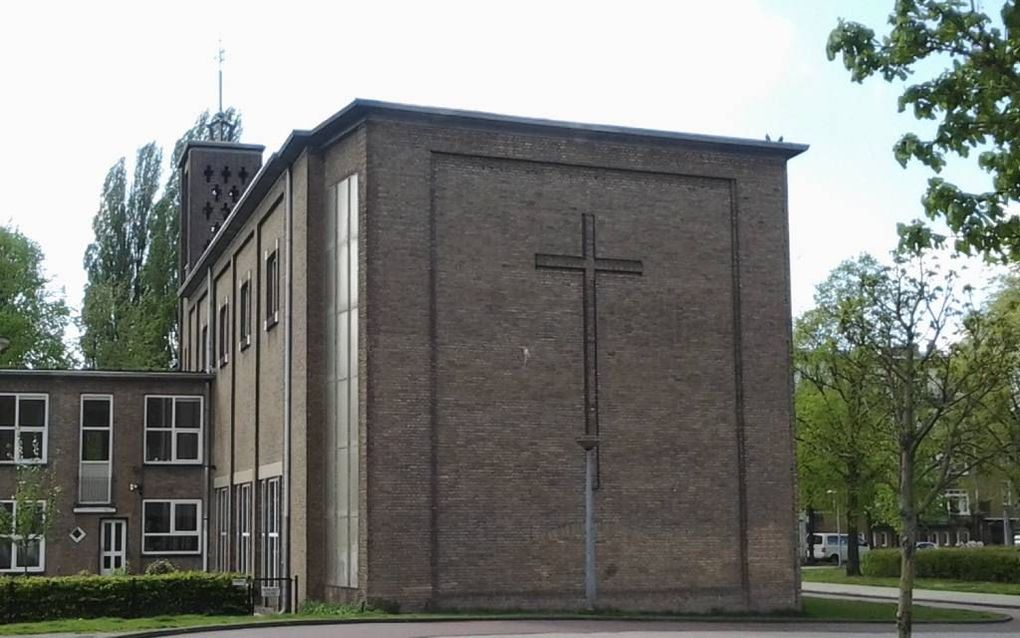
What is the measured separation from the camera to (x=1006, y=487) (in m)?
51.0

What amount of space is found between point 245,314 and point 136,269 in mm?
30020

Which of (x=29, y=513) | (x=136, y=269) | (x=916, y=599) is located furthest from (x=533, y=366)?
(x=136, y=269)

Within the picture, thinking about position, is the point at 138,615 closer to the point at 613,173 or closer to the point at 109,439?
the point at 613,173

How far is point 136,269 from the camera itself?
65375 mm

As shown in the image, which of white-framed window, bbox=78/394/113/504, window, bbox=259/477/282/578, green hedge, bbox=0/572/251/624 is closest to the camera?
green hedge, bbox=0/572/251/624

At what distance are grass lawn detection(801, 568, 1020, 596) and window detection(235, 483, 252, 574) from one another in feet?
67.1

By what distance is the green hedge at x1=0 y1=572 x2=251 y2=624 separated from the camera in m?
25.5

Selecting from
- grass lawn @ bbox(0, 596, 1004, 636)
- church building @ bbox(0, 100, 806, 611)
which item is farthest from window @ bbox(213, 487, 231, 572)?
grass lawn @ bbox(0, 596, 1004, 636)

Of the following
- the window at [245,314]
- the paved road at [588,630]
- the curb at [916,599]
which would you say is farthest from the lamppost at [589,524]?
the window at [245,314]

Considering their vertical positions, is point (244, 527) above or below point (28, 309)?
below

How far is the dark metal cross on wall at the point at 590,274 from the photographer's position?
89.2 ft

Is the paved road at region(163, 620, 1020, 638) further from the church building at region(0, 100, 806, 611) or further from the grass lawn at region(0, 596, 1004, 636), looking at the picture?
the church building at region(0, 100, 806, 611)

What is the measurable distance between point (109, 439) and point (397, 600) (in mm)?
18471

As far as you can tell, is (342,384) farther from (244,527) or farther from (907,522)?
(907,522)
